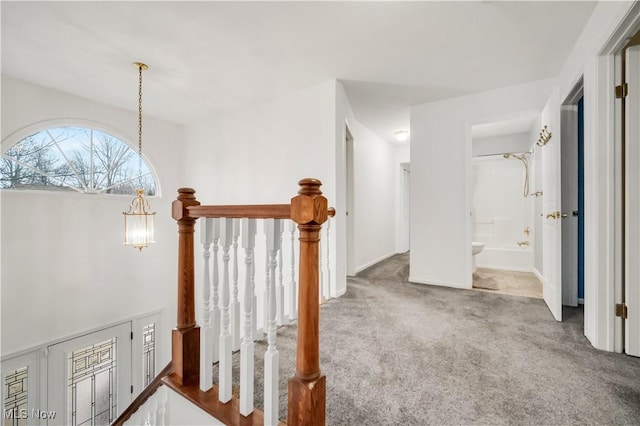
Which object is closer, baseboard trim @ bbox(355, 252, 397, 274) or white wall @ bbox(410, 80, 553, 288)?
white wall @ bbox(410, 80, 553, 288)

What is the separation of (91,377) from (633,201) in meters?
5.32

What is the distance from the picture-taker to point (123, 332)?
3625mm

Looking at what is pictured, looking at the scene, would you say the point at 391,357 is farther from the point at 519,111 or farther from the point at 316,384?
the point at 519,111

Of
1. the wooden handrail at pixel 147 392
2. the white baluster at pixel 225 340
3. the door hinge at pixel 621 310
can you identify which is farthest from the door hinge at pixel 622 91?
the wooden handrail at pixel 147 392

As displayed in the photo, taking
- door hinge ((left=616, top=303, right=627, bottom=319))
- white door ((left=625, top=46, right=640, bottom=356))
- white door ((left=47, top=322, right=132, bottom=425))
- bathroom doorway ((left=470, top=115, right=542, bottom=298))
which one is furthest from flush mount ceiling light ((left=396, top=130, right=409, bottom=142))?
white door ((left=47, top=322, right=132, bottom=425))

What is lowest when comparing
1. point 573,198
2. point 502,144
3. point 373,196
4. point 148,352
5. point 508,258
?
point 148,352

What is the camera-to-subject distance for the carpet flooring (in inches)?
48.4

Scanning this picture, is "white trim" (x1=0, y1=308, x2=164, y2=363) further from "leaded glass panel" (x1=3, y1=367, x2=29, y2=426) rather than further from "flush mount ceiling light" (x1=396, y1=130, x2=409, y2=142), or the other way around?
"flush mount ceiling light" (x1=396, y1=130, x2=409, y2=142)

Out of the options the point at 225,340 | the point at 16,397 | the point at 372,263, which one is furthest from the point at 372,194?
the point at 16,397

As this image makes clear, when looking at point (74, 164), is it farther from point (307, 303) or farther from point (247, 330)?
point (307, 303)

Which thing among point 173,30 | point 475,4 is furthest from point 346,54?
point 173,30

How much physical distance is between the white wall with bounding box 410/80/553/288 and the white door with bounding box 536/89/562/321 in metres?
0.54

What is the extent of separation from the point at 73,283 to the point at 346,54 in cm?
388

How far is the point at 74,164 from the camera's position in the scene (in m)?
3.39
